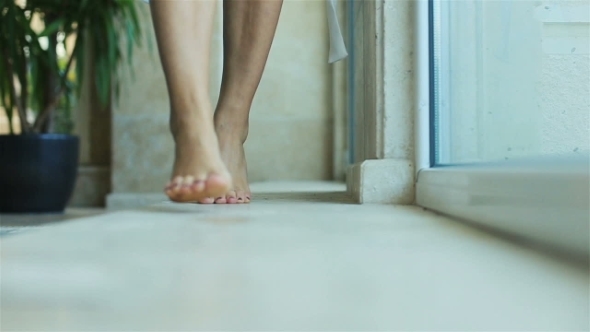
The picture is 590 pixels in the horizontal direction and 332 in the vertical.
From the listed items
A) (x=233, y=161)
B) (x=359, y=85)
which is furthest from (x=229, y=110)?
(x=359, y=85)

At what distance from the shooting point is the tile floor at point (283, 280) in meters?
0.37

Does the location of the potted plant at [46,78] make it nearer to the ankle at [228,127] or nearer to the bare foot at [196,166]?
the ankle at [228,127]

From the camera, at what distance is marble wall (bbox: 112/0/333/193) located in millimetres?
2762

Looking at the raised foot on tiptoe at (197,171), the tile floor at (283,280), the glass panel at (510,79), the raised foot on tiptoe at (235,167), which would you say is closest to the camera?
the tile floor at (283,280)

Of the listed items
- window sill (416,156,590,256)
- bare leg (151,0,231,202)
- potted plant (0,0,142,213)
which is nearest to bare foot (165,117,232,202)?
bare leg (151,0,231,202)

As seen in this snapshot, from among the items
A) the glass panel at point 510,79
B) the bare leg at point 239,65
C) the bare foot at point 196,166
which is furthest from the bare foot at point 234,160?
the glass panel at point 510,79

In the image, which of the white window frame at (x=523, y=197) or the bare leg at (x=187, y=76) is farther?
the bare leg at (x=187, y=76)

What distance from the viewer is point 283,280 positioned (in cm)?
47

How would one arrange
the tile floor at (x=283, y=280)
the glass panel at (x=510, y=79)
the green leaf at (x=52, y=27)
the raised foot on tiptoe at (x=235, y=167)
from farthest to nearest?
the green leaf at (x=52, y=27)
the raised foot on tiptoe at (x=235, y=167)
the glass panel at (x=510, y=79)
the tile floor at (x=283, y=280)

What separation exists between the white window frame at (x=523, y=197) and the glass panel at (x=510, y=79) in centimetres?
4

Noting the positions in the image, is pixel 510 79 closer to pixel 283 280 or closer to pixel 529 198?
pixel 529 198

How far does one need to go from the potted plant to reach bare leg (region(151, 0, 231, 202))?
1751 millimetres

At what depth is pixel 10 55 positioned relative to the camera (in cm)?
254

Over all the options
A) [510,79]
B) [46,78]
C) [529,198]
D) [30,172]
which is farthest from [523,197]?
[46,78]
